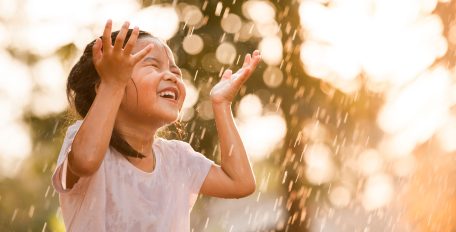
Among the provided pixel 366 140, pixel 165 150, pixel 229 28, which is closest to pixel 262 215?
pixel 366 140

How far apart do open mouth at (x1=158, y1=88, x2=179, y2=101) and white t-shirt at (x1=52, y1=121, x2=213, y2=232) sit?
22 centimetres

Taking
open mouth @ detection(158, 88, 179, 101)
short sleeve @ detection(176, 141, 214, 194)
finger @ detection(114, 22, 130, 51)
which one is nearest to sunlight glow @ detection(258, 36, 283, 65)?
short sleeve @ detection(176, 141, 214, 194)

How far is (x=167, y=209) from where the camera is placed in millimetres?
2396

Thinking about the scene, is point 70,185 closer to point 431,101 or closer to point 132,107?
point 132,107

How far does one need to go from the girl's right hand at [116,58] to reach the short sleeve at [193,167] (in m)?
0.62

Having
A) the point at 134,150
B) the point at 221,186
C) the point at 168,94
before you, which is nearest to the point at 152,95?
the point at 168,94

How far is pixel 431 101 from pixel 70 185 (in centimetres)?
1029

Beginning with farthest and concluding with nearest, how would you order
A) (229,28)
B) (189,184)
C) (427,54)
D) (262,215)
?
(262,215) < (427,54) < (229,28) < (189,184)

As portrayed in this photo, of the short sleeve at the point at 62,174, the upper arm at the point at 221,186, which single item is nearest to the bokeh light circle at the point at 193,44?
the upper arm at the point at 221,186

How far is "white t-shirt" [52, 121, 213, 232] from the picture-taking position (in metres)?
2.24

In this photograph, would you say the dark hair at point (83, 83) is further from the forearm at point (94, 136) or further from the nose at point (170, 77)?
the forearm at point (94, 136)

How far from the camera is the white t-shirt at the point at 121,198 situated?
2236 mm

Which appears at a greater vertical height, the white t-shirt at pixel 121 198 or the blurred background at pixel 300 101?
the white t-shirt at pixel 121 198

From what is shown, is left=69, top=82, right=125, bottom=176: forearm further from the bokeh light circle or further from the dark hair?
the bokeh light circle
